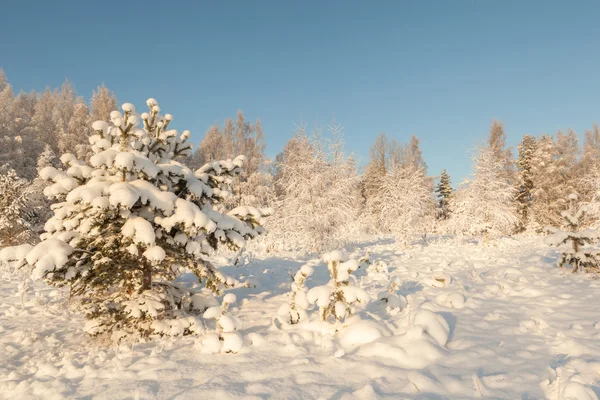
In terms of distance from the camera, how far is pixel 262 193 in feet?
75.0

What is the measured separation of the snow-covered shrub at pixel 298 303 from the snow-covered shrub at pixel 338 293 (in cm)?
21

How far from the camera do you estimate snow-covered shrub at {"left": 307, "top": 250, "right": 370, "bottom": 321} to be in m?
4.32

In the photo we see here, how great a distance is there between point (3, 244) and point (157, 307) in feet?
42.6

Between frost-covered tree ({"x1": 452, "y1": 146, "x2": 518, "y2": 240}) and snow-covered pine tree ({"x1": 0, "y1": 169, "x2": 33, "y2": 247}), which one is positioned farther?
frost-covered tree ({"x1": 452, "y1": 146, "x2": 518, "y2": 240})

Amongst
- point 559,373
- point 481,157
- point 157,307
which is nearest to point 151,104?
point 157,307

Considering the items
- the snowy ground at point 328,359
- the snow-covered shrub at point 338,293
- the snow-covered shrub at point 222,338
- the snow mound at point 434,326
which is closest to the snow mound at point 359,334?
the snowy ground at point 328,359

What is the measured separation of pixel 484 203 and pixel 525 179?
64.5ft

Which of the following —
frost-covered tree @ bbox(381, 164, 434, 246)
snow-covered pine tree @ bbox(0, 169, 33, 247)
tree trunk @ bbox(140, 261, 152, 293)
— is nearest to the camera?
tree trunk @ bbox(140, 261, 152, 293)

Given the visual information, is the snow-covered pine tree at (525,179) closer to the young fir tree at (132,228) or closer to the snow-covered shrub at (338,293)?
the snow-covered shrub at (338,293)

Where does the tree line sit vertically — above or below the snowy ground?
above

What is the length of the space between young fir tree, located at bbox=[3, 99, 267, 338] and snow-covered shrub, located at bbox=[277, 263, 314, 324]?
3.01ft

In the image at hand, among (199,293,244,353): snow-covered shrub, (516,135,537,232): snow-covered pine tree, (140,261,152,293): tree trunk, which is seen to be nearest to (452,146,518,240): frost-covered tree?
(516,135,537,232): snow-covered pine tree

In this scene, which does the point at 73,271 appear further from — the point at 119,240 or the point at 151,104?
the point at 151,104

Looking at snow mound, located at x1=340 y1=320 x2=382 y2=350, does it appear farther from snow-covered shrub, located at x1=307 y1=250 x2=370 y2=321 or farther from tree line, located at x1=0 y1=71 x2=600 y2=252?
tree line, located at x1=0 y1=71 x2=600 y2=252
